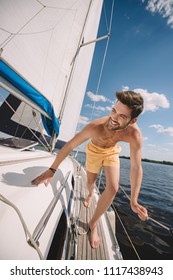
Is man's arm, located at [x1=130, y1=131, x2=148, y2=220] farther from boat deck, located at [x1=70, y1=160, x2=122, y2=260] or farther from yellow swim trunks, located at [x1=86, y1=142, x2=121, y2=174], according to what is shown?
boat deck, located at [x1=70, y1=160, x2=122, y2=260]

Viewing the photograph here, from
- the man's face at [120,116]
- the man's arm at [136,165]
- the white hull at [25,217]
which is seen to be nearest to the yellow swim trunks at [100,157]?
the man's arm at [136,165]

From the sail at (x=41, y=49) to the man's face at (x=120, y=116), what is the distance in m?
1.33

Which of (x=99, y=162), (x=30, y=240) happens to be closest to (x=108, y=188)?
(x=99, y=162)

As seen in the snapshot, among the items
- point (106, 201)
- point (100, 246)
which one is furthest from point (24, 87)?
point (100, 246)

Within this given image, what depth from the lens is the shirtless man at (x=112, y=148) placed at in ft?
5.74

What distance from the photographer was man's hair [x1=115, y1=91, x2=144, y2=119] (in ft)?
5.66

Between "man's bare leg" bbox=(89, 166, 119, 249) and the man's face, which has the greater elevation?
the man's face

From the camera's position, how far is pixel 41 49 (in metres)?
3.21

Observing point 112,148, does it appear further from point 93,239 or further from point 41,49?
point 41,49

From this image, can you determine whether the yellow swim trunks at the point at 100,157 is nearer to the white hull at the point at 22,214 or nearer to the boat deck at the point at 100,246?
the boat deck at the point at 100,246

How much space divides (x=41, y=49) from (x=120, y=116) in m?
2.53

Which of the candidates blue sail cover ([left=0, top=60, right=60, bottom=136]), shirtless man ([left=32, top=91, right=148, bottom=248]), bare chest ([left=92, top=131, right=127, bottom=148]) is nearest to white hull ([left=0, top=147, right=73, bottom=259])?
shirtless man ([left=32, top=91, right=148, bottom=248])
